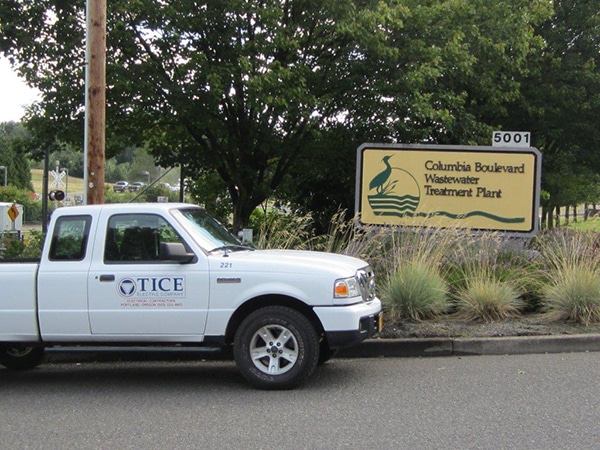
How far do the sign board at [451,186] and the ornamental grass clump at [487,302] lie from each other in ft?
9.37

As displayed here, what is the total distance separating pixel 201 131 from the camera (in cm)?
1706

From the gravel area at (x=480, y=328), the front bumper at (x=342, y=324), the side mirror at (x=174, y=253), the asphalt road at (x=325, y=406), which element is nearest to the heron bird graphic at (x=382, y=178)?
the gravel area at (x=480, y=328)

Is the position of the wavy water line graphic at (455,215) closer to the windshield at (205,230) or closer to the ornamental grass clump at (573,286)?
the ornamental grass clump at (573,286)

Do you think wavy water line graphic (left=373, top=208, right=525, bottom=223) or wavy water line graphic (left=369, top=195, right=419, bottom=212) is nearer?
wavy water line graphic (left=373, top=208, right=525, bottom=223)

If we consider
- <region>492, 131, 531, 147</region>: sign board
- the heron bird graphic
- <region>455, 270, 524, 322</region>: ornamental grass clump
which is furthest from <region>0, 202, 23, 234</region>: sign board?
<region>455, 270, 524, 322</region>: ornamental grass clump

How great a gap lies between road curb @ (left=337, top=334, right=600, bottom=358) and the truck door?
220cm

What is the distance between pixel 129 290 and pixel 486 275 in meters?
5.08

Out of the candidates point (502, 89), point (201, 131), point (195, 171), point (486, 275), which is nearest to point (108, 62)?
point (201, 131)

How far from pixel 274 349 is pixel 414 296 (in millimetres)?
2885

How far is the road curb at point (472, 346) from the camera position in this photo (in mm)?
8078

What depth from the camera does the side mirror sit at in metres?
6.48

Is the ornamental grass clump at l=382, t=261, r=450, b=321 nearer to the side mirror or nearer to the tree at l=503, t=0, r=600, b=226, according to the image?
the side mirror

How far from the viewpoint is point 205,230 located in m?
7.29

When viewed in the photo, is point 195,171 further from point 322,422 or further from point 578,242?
point 322,422
